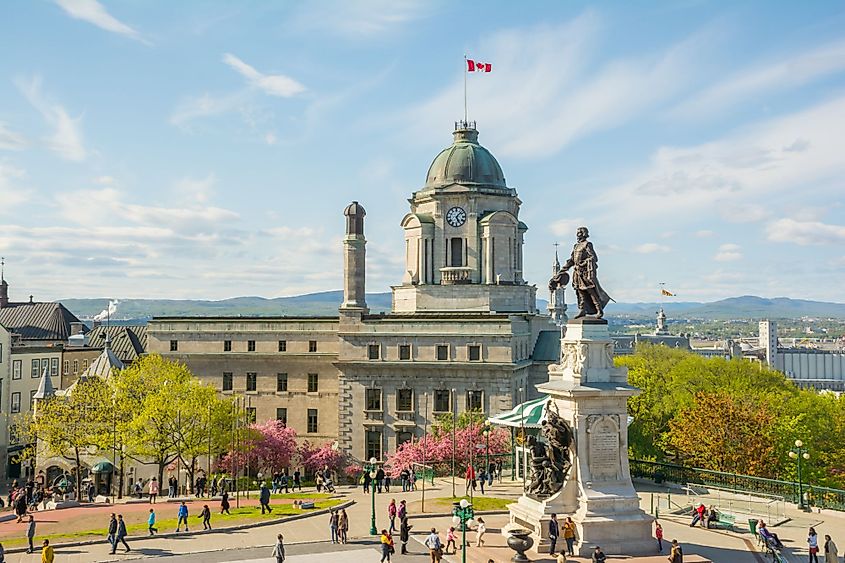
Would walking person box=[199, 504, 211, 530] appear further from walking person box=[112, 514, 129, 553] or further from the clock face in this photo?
the clock face

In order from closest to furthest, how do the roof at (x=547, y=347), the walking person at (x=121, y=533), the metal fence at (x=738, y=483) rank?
the walking person at (x=121, y=533), the metal fence at (x=738, y=483), the roof at (x=547, y=347)

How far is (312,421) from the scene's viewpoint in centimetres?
7062

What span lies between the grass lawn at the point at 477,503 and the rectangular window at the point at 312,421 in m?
26.9

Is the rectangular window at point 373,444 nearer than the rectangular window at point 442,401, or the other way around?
the rectangular window at point 442,401

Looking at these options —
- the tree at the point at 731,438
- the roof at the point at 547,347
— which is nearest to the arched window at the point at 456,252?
the roof at the point at 547,347

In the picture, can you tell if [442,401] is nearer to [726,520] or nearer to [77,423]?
[77,423]

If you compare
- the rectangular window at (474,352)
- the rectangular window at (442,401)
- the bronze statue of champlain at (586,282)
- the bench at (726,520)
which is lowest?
the bench at (726,520)

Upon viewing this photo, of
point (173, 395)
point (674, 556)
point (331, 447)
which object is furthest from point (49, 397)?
point (674, 556)

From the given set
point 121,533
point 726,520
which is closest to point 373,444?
point 121,533

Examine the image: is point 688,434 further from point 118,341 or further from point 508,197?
point 118,341

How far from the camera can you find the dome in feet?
259

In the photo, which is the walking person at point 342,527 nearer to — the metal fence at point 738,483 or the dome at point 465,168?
the metal fence at point 738,483

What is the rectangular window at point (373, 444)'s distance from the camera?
6669 centimetres

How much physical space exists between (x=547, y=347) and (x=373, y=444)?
1684 centimetres
